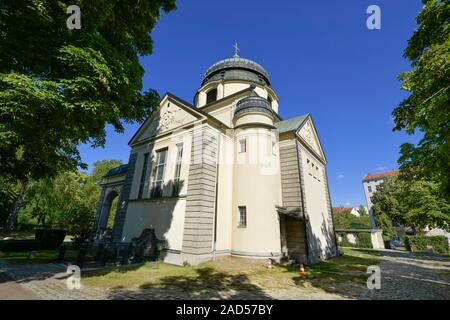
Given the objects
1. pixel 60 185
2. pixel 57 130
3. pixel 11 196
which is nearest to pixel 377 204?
pixel 57 130

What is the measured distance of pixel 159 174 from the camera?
1530 centimetres

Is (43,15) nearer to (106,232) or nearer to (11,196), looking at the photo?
(106,232)

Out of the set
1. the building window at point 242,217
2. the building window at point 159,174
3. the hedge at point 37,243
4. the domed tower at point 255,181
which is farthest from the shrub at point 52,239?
the building window at point 242,217

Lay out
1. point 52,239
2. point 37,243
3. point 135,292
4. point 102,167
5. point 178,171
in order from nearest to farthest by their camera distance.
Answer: point 135,292 → point 178,171 → point 37,243 → point 52,239 → point 102,167

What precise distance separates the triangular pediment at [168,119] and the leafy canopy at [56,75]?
6428 mm

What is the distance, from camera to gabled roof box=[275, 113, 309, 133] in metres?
15.8

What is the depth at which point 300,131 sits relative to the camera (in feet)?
55.0

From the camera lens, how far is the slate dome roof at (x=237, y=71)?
801 inches

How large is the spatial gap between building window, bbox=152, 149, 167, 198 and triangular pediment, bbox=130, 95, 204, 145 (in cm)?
178

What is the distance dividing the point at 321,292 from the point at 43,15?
12407mm

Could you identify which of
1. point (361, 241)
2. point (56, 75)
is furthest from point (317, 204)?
point (361, 241)

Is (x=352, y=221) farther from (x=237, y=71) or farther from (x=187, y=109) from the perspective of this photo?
(x=187, y=109)

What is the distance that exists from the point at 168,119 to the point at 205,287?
12.3 metres

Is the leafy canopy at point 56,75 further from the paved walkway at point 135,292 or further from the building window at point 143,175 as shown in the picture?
the building window at point 143,175
